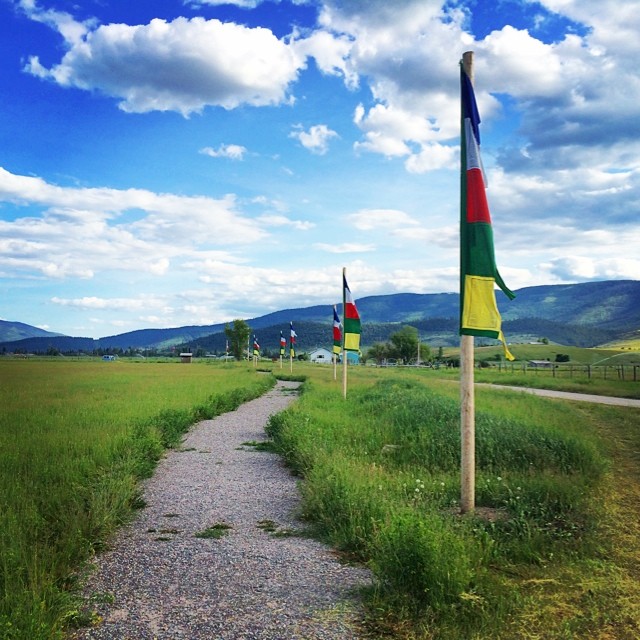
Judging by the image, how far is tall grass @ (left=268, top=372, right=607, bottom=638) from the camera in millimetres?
5809

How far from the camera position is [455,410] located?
1700cm

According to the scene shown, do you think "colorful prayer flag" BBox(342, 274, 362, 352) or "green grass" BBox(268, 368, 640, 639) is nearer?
"green grass" BBox(268, 368, 640, 639)

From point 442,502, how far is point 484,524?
1.02 metres

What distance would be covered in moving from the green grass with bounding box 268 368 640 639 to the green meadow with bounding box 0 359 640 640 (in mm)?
22

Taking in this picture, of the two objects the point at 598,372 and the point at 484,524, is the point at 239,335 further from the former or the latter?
the point at 484,524

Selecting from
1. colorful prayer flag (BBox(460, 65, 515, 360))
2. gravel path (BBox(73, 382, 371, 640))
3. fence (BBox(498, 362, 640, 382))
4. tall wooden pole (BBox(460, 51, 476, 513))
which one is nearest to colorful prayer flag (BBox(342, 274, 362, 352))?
gravel path (BBox(73, 382, 371, 640))

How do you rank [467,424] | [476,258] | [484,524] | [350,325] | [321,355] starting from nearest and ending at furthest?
[484,524] < [476,258] < [467,424] < [350,325] < [321,355]

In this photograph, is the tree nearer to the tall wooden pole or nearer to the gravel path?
the gravel path

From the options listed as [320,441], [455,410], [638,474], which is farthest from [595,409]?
[320,441]

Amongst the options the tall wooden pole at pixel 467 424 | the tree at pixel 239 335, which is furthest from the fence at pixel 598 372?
the tree at pixel 239 335

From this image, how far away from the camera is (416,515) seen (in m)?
7.46

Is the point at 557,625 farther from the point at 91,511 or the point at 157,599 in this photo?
the point at 91,511

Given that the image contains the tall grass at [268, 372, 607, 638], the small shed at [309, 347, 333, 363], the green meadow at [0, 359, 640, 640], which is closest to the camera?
the green meadow at [0, 359, 640, 640]

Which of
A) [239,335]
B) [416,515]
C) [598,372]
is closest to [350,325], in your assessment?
[416,515]
